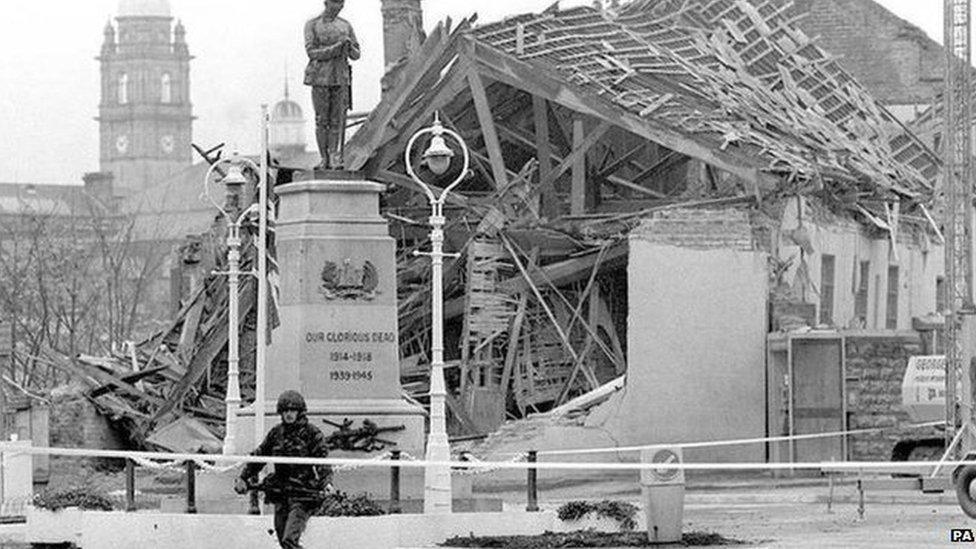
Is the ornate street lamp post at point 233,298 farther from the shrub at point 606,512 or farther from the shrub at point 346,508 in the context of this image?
the shrub at point 606,512

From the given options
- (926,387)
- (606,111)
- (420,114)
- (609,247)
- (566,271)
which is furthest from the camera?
(420,114)

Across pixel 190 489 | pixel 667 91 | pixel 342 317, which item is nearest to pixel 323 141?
pixel 342 317

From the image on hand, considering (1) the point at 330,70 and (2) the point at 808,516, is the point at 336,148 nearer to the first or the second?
(1) the point at 330,70

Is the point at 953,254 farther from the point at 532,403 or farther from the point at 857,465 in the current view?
the point at 857,465

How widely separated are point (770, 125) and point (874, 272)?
521cm

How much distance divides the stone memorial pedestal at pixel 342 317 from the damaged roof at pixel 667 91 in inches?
687

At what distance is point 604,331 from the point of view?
2130 inches

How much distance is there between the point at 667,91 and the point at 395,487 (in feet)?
73.7

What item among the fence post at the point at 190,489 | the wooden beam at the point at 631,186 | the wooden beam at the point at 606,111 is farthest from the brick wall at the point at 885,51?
the fence post at the point at 190,489

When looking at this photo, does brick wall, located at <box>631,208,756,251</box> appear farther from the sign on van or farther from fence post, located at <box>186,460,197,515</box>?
fence post, located at <box>186,460,197,515</box>

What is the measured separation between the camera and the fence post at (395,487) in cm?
3359

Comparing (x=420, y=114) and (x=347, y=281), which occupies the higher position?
(x=420, y=114)

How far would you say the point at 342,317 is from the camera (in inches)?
1407

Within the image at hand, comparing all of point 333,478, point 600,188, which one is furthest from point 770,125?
point 333,478
